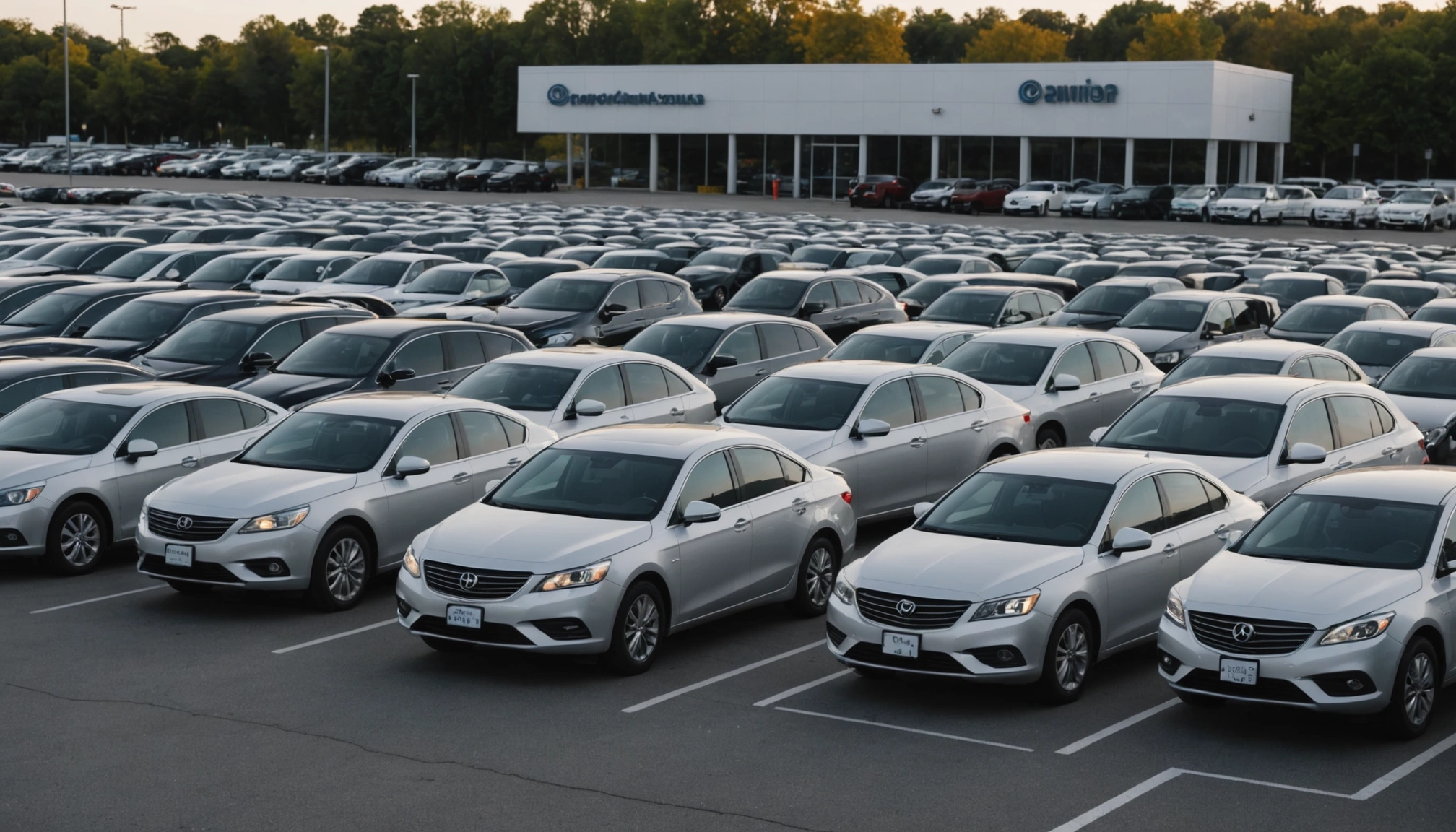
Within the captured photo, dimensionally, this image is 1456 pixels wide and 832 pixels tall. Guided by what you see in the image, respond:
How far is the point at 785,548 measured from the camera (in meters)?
12.4

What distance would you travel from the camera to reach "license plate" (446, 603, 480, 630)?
10.7 m

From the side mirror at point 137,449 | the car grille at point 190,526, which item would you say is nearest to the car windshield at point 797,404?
the car grille at point 190,526

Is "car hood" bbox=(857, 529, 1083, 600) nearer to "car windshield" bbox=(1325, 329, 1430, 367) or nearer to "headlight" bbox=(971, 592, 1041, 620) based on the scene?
"headlight" bbox=(971, 592, 1041, 620)

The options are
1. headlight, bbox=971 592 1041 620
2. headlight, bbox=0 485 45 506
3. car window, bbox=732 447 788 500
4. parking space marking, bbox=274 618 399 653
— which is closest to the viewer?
headlight, bbox=971 592 1041 620

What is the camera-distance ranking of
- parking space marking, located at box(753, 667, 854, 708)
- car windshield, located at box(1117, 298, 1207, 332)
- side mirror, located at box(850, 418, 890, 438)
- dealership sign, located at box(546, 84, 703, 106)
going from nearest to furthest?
parking space marking, located at box(753, 667, 854, 708)
side mirror, located at box(850, 418, 890, 438)
car windshield, located at box(1117, 298, 1207, 332)
dealership sign, located at box(546, 84, 703, 106)

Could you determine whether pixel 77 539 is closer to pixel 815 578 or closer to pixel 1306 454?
pixel 815 578

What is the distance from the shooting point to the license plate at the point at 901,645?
1017 cm

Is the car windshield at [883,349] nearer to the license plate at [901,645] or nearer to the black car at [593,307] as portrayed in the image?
the black car at [593,307]

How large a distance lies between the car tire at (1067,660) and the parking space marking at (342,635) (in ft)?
16.3

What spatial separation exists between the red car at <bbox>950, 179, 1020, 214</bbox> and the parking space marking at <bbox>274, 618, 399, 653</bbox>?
62.8 meters

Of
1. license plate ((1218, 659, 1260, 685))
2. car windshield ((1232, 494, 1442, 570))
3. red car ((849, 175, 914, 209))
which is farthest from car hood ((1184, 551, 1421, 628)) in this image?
red car ((849, 175, 914, 209))

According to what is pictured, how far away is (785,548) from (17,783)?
573 cm

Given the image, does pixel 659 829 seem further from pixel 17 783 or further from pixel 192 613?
pixel 192 613

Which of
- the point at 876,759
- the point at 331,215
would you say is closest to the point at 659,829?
the point at 876,759
